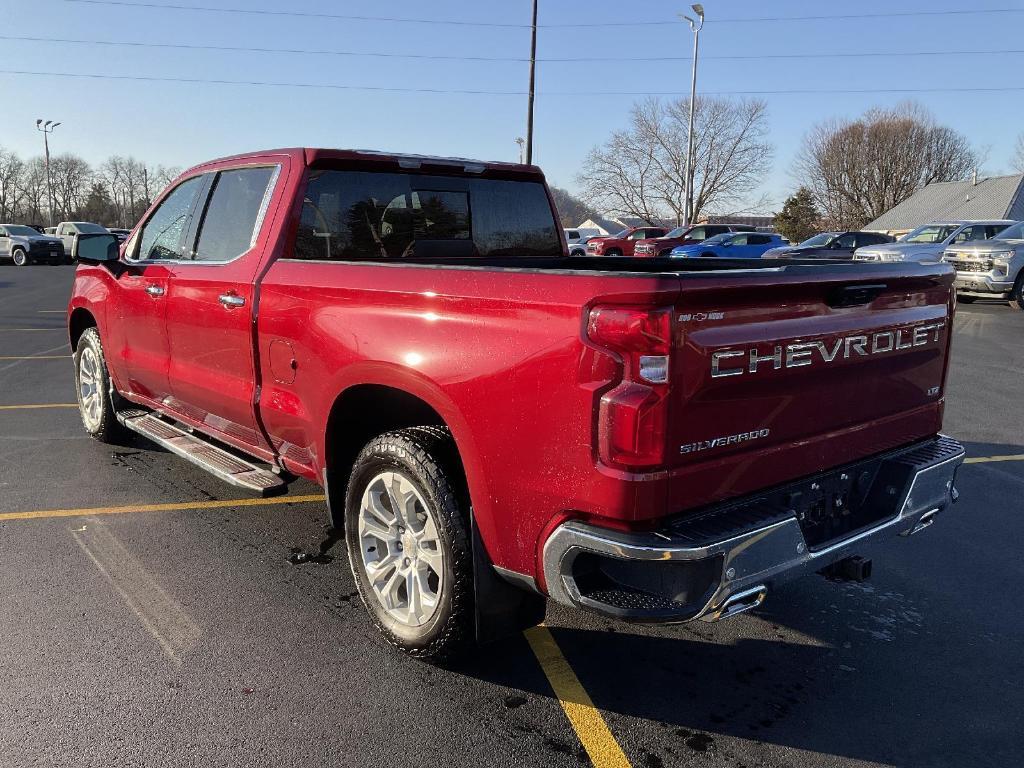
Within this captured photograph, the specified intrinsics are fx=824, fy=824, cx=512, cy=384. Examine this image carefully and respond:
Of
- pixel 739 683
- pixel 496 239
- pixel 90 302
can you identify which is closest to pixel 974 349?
pixel 496 239

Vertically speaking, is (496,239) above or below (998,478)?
above

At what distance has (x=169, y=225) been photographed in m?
4.98

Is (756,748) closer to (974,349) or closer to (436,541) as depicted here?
(436,541)

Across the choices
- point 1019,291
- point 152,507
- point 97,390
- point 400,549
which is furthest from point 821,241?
point 400,549

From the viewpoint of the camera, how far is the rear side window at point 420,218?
396 cm

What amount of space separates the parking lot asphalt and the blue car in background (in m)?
24.5

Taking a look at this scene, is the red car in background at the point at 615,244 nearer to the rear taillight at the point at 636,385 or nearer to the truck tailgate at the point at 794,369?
the truck tailgate at the point at 794,369

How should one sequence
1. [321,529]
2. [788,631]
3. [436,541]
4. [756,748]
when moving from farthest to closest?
[321,529] < [788,631] < [436,541] < [756,748]

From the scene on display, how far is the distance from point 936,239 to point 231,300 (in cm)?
2083

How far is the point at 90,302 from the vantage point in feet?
18.9

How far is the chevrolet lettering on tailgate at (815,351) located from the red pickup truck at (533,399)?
1 cm

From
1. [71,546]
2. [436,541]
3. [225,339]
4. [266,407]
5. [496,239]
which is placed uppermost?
[496,239]

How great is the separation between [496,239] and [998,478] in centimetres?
369

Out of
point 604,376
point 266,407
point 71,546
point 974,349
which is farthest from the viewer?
point 974,349
